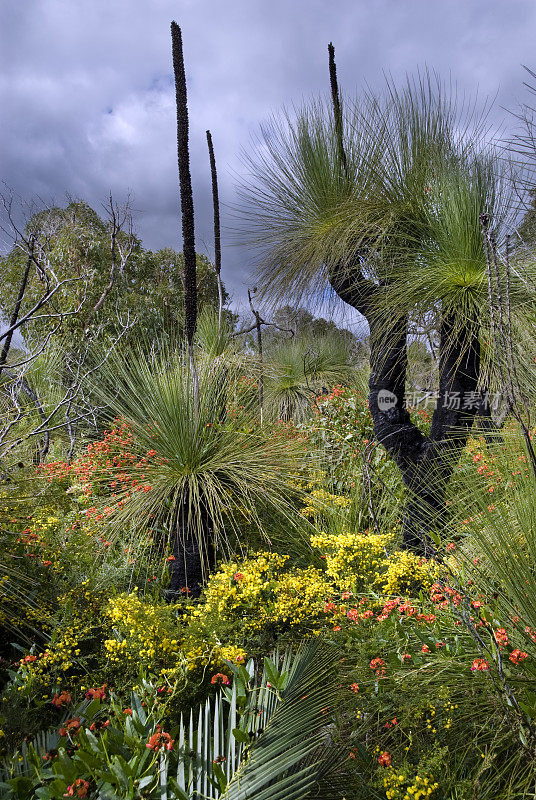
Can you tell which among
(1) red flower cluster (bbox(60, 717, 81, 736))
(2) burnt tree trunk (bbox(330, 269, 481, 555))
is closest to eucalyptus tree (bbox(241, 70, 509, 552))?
(2) burnt tree trunk (bbox(330, 269, 481, 555))

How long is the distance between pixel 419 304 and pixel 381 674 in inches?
77.4

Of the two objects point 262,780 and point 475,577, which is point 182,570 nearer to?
point 475,577

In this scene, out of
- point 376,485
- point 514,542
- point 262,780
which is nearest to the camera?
point 262,780

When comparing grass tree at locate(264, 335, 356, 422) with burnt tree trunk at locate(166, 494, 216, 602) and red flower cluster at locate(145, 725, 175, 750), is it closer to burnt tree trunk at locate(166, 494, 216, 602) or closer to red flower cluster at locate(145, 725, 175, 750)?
Result: burnt tree trunk at locate(166, 494, 216, 602)


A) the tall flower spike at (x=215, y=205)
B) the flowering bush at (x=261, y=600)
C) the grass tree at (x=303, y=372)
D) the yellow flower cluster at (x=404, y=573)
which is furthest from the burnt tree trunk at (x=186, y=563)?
the grass tree at (x=303, y=372)

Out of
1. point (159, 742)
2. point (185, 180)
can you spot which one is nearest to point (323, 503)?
point (185, 180)

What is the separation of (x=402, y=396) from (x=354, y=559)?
1.23 meters

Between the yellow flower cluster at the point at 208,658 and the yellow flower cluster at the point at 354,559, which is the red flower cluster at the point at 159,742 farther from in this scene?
the yellow flower cluster at the point at 354,559

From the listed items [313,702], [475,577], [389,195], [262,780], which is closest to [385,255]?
[389,195]

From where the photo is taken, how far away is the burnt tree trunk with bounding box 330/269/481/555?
3082mm

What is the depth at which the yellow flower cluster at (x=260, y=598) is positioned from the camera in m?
2.48

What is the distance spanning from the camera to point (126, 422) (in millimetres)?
3674

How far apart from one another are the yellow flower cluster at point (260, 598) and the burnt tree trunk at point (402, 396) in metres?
0.74

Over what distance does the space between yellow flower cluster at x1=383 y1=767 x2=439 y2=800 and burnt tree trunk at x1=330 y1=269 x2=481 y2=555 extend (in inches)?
61.6
